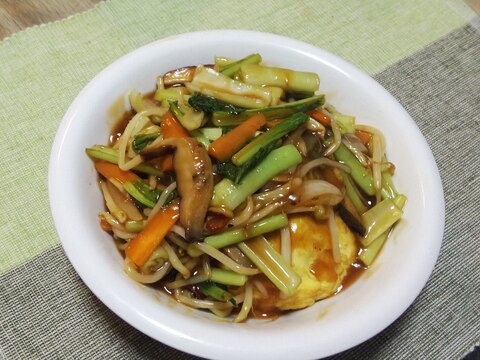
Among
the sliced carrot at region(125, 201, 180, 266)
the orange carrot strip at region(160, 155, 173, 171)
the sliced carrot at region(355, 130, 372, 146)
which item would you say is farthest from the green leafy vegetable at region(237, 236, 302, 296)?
the sliced carrot at region(355, 130, 372, 146)

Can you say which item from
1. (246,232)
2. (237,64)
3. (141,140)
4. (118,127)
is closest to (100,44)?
(118,127)

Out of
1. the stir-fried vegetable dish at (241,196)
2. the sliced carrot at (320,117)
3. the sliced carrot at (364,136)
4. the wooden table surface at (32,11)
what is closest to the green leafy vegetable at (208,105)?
the stir-fried vegetable dish at (241,196)

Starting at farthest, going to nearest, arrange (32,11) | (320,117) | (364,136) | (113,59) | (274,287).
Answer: (32,11) < (113,59) < (364,136) < (320,117) < (274,287)

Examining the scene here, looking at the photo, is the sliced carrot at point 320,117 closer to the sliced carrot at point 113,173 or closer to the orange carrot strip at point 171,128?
the orange carrot strip at point 171,128

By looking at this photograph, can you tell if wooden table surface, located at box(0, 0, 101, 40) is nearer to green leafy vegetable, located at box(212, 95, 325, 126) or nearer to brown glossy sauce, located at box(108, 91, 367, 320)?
green leafy vegetable, located at box(212, 95, 325, 126)

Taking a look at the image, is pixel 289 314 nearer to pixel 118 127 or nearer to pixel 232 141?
pixel 232 141

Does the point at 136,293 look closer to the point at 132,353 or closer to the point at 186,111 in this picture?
the point at 132,353
